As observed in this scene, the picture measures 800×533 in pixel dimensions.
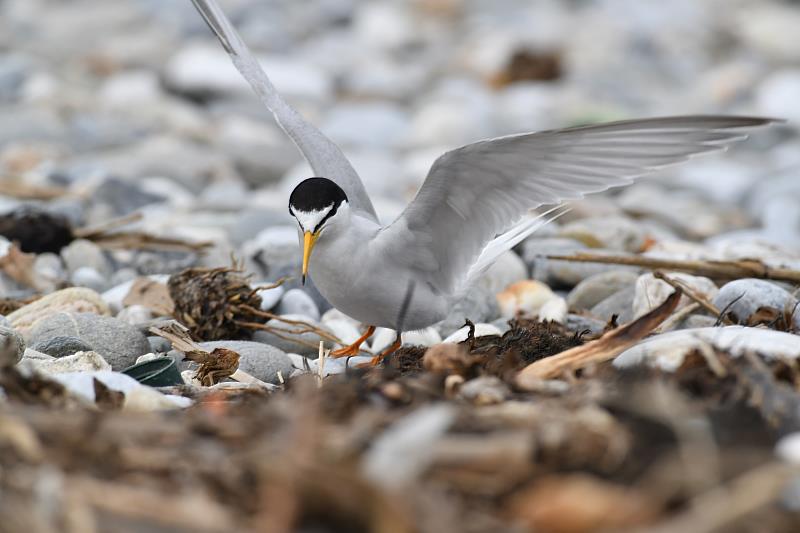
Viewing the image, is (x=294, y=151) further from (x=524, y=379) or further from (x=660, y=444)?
(x=660, y=444)

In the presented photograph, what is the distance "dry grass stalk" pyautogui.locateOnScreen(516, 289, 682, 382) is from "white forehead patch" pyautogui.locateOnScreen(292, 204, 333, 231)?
2.84 feet

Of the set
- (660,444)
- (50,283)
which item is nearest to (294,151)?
(50,283)

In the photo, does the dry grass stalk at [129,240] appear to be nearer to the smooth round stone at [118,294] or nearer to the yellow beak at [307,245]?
the smooth round stone at [118,294]

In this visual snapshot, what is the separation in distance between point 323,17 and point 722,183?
615cm

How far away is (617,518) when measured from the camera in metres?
1.56

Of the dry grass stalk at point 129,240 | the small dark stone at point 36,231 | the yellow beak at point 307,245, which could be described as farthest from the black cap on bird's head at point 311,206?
the small dark stone at point 36,231

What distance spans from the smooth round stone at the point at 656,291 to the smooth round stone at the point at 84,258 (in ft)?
7.38

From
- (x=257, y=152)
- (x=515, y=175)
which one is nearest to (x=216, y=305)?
(x=515, y=175)

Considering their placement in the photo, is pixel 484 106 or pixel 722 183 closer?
pixel 722 183

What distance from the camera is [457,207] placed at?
3.24m

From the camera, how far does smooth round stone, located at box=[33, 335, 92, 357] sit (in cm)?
313

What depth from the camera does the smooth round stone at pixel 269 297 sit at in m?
3.89

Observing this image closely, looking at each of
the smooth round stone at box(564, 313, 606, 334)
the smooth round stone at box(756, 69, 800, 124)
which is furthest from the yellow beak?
the smooth round stone at box(756, 69, 800, 124)

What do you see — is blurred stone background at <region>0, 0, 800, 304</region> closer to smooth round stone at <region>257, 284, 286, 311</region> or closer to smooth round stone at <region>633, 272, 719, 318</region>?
smooth round stone at <region>257, 284, 286, 311</region>
